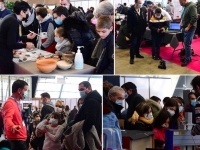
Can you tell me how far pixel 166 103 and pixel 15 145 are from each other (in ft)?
3.86

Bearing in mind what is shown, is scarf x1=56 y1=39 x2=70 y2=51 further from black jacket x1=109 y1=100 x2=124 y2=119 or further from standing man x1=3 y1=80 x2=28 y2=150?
black jacket x1=109 y1=100 x2=124 y2=119

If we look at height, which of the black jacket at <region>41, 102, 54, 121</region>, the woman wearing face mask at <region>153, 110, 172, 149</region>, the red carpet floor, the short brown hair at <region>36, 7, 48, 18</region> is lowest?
the woman wearing face mask at <region>153, 110, 172, 149</region>

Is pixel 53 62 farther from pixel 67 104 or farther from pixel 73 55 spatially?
pixel 67 104

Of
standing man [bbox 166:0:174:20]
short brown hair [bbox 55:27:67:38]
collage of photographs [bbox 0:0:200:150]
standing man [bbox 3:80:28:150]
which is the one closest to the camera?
standing man [bbox 166:0:174:20]

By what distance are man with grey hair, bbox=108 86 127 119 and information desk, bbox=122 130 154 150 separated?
0.52 ft

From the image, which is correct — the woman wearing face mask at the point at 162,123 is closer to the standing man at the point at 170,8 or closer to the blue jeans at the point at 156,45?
the blue jeans at the point at 156,45

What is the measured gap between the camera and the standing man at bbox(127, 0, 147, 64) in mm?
2104

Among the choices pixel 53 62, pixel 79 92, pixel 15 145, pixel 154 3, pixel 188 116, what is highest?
pixel 154 3

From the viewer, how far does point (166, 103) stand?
233cm

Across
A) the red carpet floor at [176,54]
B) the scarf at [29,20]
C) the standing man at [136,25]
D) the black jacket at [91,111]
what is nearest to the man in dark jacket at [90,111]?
the black jacket at [91,111]

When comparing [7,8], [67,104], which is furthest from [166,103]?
[7,8]

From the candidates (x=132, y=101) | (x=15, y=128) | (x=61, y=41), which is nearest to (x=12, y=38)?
(x=61, y=41)

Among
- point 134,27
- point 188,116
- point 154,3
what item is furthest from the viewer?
point 188,116

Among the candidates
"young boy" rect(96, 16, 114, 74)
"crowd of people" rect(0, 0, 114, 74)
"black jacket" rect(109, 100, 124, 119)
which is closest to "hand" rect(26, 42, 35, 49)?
"crowd of people" rect(0, 0, 114, 74)
